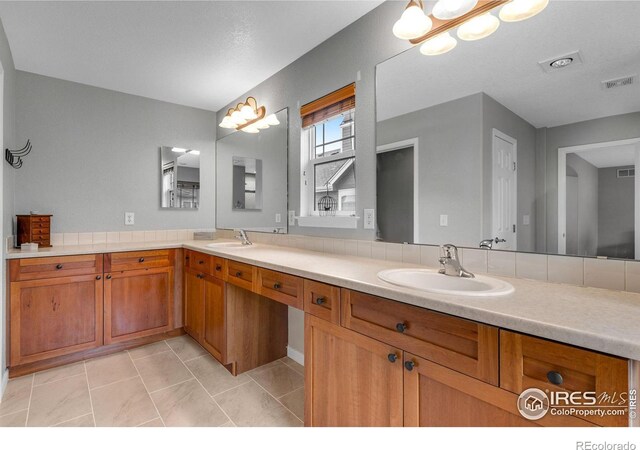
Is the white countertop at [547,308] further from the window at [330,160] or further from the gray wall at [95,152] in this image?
the gray wall at [95,152]

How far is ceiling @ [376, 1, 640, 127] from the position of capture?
1101 mm

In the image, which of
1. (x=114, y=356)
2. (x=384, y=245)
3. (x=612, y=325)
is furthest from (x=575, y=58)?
(x=114, y=356)

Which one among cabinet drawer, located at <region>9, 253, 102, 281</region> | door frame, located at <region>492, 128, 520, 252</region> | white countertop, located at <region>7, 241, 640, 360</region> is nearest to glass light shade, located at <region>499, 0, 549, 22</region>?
door frame, located at <region>492, 128, 520, 252</region>

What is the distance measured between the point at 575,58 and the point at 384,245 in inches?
44.6

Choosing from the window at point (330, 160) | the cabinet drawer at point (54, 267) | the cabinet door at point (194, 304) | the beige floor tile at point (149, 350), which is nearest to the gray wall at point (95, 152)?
the cabinet drawer at point (54, 267)

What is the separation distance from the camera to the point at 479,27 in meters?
1.40

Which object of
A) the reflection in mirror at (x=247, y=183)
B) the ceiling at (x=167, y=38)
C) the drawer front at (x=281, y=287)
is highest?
the ceiling at (x=167, y=38)

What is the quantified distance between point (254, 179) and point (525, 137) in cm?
219

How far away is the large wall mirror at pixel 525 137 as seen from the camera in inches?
44.0

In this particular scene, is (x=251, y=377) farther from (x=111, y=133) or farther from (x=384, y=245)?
(x=111, y=133)

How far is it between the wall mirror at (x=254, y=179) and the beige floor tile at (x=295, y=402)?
3.84ft

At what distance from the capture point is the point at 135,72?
261 cm

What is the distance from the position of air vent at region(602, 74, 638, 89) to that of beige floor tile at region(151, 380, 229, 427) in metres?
2.25

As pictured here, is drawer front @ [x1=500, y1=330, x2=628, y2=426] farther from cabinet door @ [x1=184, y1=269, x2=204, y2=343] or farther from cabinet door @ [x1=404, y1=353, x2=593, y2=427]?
cabinet door @ [x1=184, y1=269, x2=204, y2=343]
